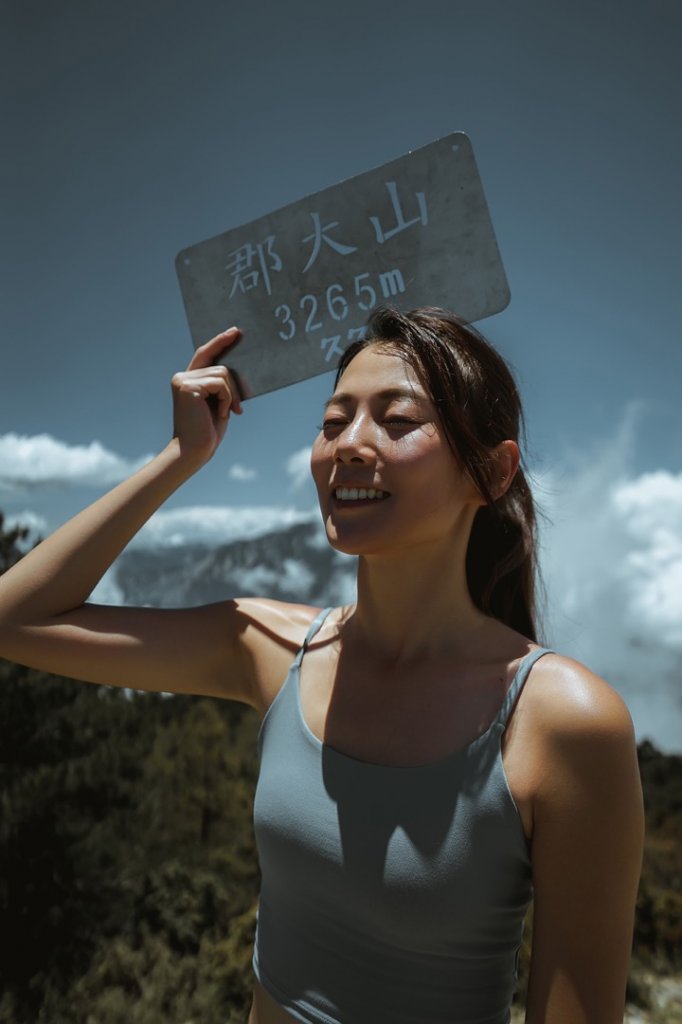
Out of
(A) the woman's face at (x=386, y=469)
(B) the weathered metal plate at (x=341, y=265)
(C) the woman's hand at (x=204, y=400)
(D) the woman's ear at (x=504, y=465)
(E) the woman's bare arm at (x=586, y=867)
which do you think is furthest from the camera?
(C) the woman's hand at (x=204, y=400)

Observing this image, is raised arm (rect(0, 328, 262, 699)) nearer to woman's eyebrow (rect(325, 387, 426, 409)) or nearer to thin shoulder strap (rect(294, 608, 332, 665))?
thin shoulder strap (rect(294, 608, 332, 665))

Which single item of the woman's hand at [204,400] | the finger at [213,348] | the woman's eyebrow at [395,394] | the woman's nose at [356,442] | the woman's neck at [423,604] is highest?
the finger at [213,348]

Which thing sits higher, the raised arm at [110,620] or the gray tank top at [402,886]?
the raised arm at [110,620]

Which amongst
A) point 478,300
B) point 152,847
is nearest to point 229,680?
point 478,300

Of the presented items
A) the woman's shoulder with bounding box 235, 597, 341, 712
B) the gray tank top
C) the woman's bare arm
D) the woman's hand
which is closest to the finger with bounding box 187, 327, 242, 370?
the woman's hand

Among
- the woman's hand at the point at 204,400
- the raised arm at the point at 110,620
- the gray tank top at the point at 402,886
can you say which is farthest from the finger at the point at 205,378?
the gray tank top at the point at 402,886

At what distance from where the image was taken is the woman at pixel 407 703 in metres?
1.20

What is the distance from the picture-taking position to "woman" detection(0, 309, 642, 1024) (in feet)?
3.94

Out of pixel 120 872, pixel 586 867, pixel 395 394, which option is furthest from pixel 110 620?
pixel 120 872

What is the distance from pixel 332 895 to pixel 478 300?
1.07 metres

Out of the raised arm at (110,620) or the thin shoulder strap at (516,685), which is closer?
the thin shoulder strap at (516,685)

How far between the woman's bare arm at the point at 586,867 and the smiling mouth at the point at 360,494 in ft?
1.47

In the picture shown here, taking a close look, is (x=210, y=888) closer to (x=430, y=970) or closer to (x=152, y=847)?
(x=152, y=847)

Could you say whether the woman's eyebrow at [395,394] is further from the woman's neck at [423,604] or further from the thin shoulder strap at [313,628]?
the thin shoulder strap at [313,628]
